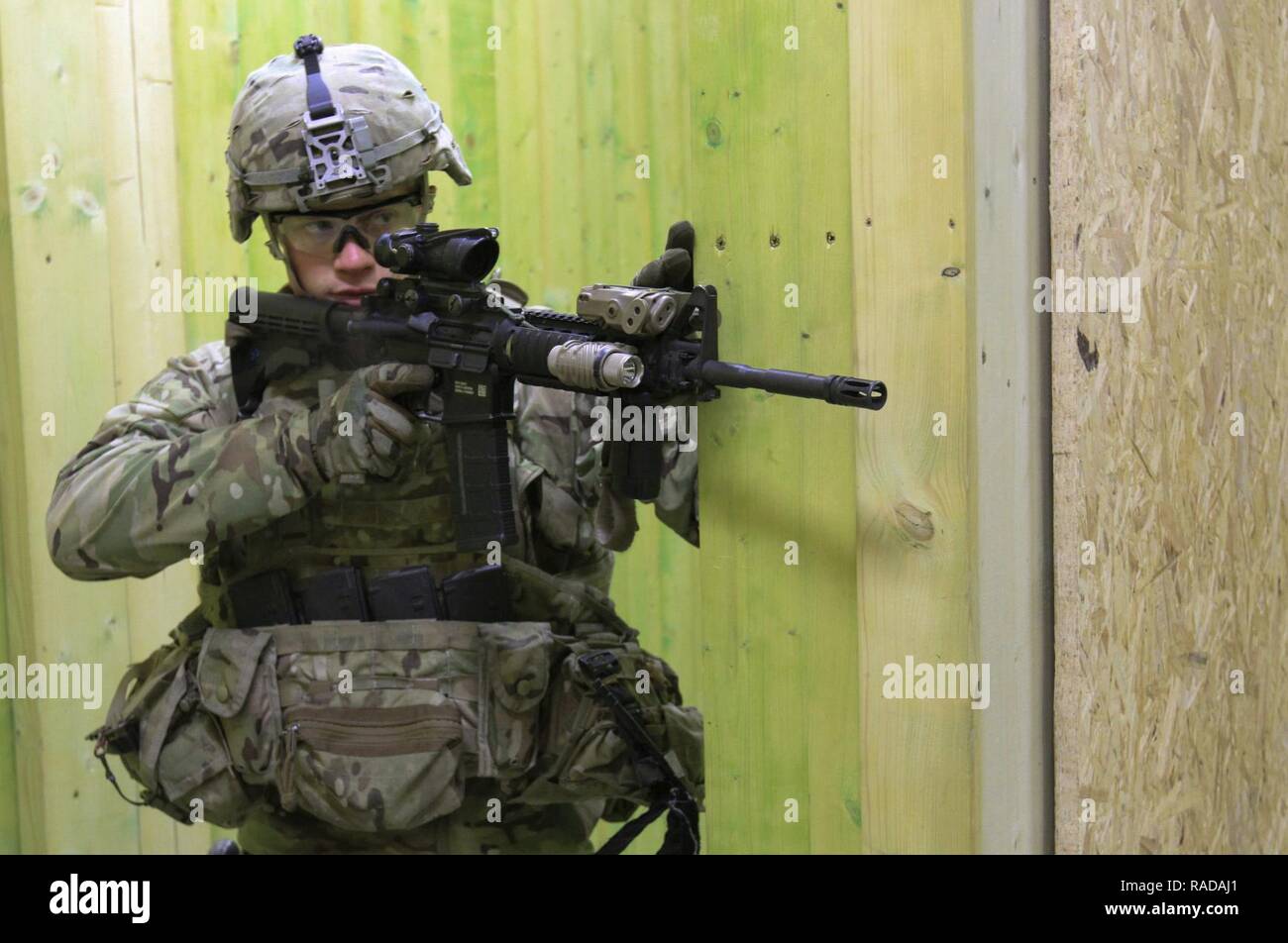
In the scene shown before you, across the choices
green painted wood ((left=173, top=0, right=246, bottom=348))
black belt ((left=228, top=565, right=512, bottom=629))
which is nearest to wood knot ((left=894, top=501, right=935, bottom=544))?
black belt ((left=228, top=565, right=512, bottom=629))

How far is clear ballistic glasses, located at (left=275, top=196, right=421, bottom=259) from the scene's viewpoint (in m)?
2.55

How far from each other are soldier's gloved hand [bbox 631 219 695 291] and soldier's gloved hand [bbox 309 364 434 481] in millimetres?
418

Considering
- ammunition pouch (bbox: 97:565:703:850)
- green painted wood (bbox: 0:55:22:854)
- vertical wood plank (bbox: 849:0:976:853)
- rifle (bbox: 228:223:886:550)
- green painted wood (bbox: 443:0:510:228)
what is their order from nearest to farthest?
vertical wood plank (bbox: 849:0:976:853)
rifle (bbox: 228:223:886:550)
ammunition pouch (bbox: 97:565:703:850)
green painted wood (bbox: 0:55:22:854)
green painted wood (bbox: 443:0:510:228)

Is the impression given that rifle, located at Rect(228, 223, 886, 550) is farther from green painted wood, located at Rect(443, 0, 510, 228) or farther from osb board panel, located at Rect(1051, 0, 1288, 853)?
green painted wood, located at Rect(443, 0, 510, 228)

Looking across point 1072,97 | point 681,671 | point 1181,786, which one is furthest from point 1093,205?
point 681,671

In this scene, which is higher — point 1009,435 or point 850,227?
point 850,227

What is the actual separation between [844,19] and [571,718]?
121 cm

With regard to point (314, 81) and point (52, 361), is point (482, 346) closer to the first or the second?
point (314, 81)

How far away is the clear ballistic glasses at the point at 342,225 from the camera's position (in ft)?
8.36

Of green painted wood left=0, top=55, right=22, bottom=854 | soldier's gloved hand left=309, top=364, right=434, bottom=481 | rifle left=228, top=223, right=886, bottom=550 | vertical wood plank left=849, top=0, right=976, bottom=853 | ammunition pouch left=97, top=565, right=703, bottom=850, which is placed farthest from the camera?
green painted wood left=0, top=55, right=22, bottom=854

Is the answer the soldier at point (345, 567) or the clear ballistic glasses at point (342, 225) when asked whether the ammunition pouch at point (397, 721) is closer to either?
the soldier at point (345, 567)

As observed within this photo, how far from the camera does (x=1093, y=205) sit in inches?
75.7

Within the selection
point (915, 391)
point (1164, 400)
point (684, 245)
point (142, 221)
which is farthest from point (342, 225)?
point (1164, 400)
